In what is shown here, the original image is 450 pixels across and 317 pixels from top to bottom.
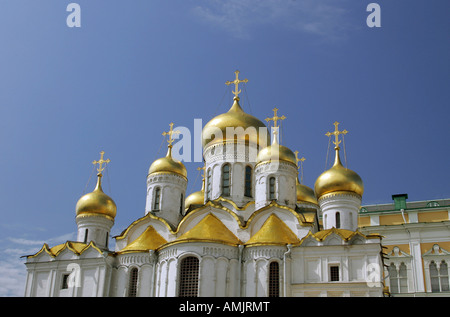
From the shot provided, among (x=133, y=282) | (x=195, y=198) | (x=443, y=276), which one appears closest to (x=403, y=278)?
(x=443, y=276)

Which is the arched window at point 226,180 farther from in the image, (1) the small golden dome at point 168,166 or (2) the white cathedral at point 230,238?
(1) the small golden dome at point 168,166

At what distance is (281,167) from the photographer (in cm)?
2664

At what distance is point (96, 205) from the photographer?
94.0ft

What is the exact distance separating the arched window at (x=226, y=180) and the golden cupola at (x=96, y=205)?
5764 mm

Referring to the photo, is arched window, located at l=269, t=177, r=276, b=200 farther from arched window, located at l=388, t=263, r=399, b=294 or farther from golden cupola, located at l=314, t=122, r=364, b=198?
arched window, located at l=388, t=263, r=399, b=294

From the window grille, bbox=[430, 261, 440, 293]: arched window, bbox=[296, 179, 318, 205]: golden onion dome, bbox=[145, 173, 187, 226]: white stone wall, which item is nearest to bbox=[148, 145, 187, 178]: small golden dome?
bbox=[145, 173, 187, 226]: white stone wall

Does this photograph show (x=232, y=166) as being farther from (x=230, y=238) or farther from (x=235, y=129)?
(x=230, y=238)

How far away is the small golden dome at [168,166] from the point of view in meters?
28.5

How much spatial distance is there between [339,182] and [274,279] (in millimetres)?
5970

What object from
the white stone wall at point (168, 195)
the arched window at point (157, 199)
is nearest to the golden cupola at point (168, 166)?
the white stone wall at point (168, 195)

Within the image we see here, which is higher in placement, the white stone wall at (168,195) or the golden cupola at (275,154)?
the golden cupola at (275,154)

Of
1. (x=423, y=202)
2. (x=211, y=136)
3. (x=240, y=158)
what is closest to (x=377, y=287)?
A: (x=240, y=158)
